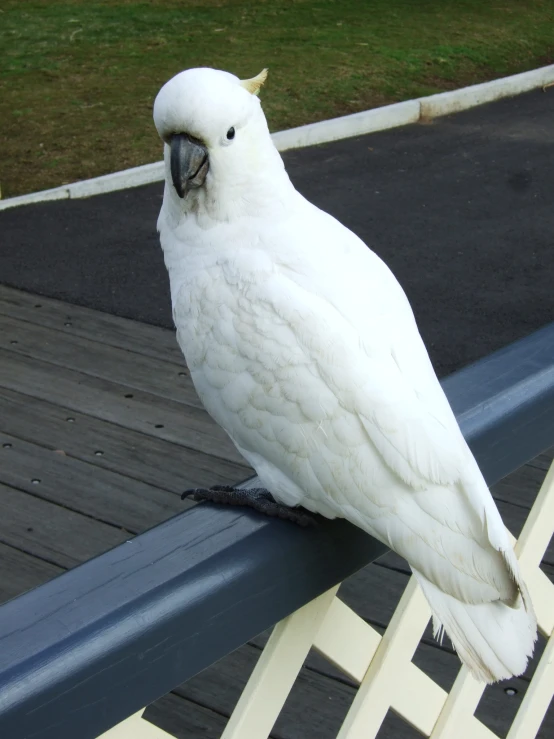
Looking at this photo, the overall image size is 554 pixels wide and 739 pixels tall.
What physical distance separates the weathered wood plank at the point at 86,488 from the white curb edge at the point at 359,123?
2.62 m

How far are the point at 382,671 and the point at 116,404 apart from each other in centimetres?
222

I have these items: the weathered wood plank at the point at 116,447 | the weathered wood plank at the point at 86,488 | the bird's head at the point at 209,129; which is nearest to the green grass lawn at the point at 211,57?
the weathered wood plank at the point at 116,447

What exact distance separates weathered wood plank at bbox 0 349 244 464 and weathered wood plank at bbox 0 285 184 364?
0.29 meters

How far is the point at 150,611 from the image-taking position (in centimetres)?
81

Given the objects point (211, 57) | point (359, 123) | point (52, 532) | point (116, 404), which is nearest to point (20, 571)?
point (52, 532)

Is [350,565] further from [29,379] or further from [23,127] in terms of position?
[23,127]

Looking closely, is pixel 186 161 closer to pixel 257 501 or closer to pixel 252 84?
pixel 252 84

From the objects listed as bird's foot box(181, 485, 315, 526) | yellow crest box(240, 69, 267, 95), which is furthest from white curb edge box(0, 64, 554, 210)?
bird's foot box(181, 485, 315, 526)

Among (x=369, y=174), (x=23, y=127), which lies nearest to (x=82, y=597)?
(x=369, y=174)

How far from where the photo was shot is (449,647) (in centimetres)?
216

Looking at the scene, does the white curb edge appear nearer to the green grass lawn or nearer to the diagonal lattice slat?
the green grass lawn

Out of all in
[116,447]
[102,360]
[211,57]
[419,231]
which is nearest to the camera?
[116,447]

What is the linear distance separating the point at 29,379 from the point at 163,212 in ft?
5.86

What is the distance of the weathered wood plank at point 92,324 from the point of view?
11.9ft
